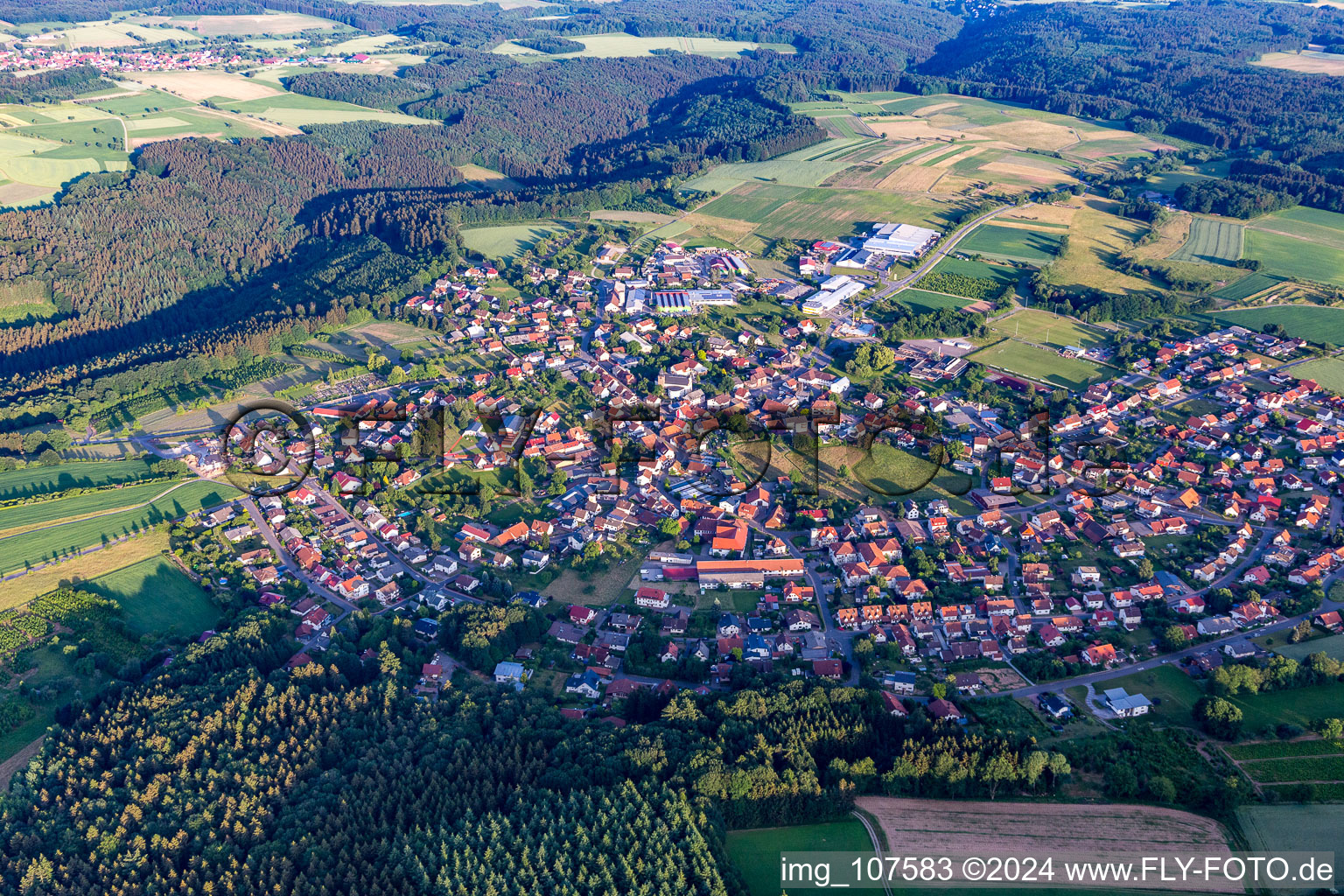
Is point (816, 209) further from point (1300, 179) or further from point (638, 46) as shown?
point (638, 46)

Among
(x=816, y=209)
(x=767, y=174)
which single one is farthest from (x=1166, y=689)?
(x=767, y=174)

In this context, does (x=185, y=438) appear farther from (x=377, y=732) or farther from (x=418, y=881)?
(x=418, y=881)

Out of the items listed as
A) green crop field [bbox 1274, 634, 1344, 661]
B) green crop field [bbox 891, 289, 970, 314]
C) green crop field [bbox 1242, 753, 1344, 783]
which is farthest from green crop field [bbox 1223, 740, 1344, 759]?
green crop field [bbox 891, 289, 970, 314]

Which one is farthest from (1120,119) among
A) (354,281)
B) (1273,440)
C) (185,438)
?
(185,438)

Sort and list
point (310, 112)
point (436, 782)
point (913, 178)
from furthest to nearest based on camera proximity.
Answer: point (310, 112) → point (913, 178) → point (436, 782)

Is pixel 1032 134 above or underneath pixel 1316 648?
above

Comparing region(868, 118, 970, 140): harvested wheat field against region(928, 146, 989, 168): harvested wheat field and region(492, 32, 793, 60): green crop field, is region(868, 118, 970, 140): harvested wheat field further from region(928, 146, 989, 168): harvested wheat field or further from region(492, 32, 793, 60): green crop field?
region(492, 32, 793, 60): green crop field
